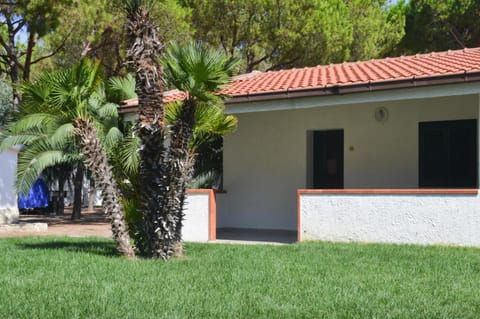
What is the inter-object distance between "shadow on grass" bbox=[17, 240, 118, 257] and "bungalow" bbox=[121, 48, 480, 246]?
320 centimetres

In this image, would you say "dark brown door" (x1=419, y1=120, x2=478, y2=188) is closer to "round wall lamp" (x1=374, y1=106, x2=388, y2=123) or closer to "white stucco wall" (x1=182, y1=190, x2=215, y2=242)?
"round wall lamp" (x1=374, y1=106, x2=388, y2=123)

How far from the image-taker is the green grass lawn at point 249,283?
626 cm

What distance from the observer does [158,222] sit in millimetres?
9664

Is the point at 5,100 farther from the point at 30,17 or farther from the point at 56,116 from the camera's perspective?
the point at 56,116

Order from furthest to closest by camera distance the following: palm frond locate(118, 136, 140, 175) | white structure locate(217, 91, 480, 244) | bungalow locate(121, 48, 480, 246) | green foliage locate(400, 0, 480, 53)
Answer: green foliage locate(400, 0, 480, 53) → white structure locate(217, 91, 480, 244) → bungalow locate(121, 48, 480, 246) → palm frond locate(118, 136, 140, 175)

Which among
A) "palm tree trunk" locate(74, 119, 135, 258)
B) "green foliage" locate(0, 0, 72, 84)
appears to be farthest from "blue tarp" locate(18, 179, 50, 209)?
"palm tree trunk" locate(74, 119, 135, 258)

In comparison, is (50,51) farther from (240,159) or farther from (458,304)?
(458,304)

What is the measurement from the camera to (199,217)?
13.3 meters

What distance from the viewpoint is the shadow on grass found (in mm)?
10844

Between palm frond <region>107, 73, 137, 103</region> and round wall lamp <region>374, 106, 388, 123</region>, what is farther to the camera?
palm frond <region>107, 73, 137, 103</region>

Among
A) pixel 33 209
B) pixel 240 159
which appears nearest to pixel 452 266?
pixel 240 159

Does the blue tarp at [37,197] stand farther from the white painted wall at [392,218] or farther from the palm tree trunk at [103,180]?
the palm tree trunk at [103,180]

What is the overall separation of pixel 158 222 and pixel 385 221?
4.16 m

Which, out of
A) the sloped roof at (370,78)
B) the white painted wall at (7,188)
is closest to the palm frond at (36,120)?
the sloped roof at (370,78)
